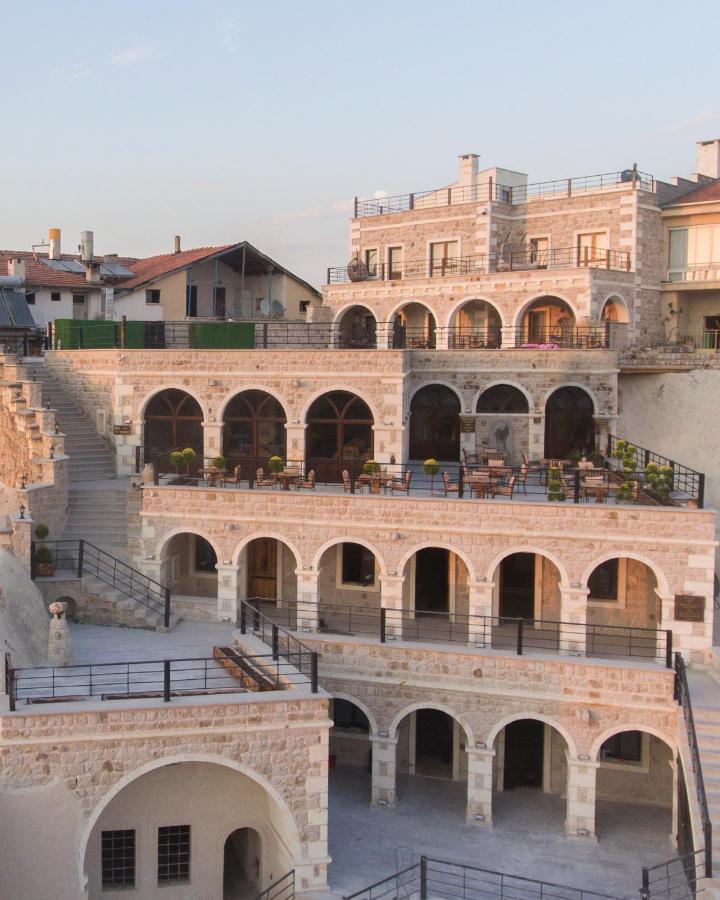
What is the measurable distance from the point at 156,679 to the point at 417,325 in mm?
20084

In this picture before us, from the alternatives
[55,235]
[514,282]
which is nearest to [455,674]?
[514,282]

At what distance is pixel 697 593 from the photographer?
22344 millimetres

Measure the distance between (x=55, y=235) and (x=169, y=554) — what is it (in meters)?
20.9

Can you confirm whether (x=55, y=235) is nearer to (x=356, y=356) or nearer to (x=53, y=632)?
(x=356, y=356)

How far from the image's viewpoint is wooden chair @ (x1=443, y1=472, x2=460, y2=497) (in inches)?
960

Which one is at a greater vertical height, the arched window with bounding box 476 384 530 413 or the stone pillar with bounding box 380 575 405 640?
the arched window with bounding box 476 384 530 413

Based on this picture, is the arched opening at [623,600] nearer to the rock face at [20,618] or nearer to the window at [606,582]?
the window at [606,582]

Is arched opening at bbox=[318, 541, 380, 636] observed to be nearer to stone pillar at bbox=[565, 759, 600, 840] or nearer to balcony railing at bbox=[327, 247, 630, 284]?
stone pillar at bbox=[565, 759, 600, 840]

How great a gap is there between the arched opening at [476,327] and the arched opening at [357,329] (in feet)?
10.1

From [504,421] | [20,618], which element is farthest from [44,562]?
[504,421]

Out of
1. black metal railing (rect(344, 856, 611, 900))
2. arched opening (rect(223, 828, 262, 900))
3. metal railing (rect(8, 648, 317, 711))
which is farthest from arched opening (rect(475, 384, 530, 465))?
arched opening (rect(223, 828, 262, 900))

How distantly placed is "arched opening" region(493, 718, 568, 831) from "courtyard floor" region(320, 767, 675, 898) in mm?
61

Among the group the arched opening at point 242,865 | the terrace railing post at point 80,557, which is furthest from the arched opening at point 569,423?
the arched opening at point 242,865

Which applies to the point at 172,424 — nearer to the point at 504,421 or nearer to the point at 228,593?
the point at 228,593
